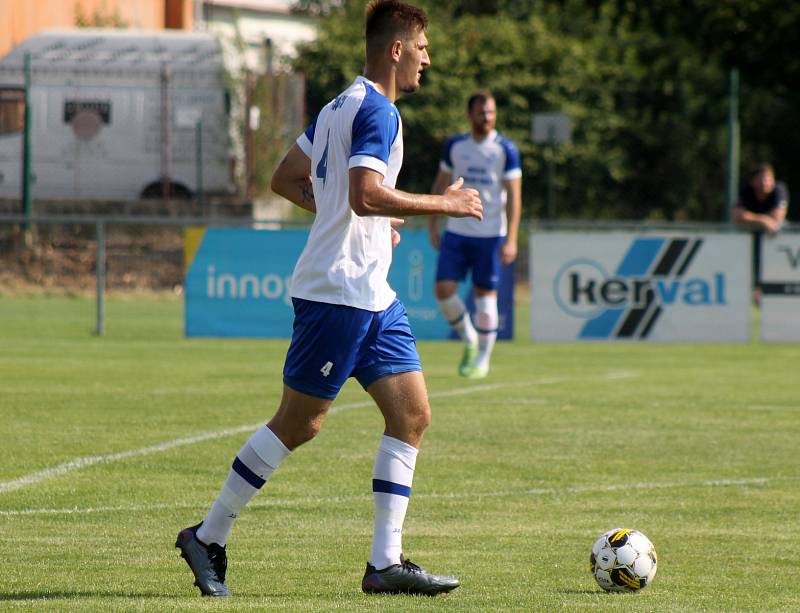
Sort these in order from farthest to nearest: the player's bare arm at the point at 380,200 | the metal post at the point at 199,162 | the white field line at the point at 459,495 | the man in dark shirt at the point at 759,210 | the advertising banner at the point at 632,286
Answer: the metal post at the point at 199,162
the man in dark shirt at the point at 759,210
the advertising banner at the point at 632,286
the white field line at the point at 459,495
the player's bare arm at the point at 380,200

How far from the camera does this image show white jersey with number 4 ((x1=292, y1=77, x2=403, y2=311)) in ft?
18.2

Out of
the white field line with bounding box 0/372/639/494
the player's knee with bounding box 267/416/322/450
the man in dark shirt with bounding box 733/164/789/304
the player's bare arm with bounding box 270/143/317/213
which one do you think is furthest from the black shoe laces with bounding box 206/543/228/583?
the man in dark shirt with bounding box 733/164/789/304

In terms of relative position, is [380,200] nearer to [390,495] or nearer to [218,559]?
[390,495]

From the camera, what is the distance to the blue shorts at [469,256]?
14.2 metres

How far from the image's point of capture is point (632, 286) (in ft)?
59.5

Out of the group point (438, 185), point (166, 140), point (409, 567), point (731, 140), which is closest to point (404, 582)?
point (409, 567)

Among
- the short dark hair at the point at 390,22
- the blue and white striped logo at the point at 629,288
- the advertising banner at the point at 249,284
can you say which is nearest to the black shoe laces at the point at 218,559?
the short dark hair at the point at 390,22

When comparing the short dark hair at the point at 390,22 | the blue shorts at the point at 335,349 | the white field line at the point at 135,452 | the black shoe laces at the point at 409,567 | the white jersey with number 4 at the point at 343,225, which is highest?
the short dark hair at the point at 390,22

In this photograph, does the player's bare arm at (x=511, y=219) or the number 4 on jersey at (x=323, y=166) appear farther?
the player's bare arm at (x=511, y=219)

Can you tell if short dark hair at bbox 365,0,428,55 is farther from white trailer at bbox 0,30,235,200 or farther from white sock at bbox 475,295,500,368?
white trailer at bbox 0,30,235,200

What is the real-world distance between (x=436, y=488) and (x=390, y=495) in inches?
94.5

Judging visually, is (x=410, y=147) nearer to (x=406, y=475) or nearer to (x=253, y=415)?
(x=253, y=415)

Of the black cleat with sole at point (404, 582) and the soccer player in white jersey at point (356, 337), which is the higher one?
the soccer player in white jersey at point (356, 337)

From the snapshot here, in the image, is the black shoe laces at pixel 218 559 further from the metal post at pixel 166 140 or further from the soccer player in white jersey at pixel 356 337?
the metal post at pixel 166 140
